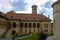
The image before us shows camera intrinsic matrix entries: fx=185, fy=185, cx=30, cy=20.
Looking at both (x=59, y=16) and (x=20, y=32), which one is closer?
(x=59, y=16)

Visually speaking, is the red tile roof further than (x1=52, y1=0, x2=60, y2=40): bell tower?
Yes

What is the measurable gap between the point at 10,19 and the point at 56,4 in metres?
27.3

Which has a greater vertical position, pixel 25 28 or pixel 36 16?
pixel 36 16

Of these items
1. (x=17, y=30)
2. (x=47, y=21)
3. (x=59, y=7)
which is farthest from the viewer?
(x=47, y=21)

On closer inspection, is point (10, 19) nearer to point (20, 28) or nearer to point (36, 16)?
point (20, 28)

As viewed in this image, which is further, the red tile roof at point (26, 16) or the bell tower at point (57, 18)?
the red tile roof at point (26, 16)

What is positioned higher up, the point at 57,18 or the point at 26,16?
the point at 26,16

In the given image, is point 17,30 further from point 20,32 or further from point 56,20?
point 56,20

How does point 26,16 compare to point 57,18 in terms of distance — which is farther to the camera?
point 26,16

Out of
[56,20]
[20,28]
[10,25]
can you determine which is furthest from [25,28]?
[56,20]

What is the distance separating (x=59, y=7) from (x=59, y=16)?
2511 millimetres

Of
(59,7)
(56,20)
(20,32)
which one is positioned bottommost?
(20,32)

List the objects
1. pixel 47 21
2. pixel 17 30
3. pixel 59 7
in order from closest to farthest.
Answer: pixel 59 7, pixel 17 30, pixel 47 21

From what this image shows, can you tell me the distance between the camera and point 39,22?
73.3 metres
